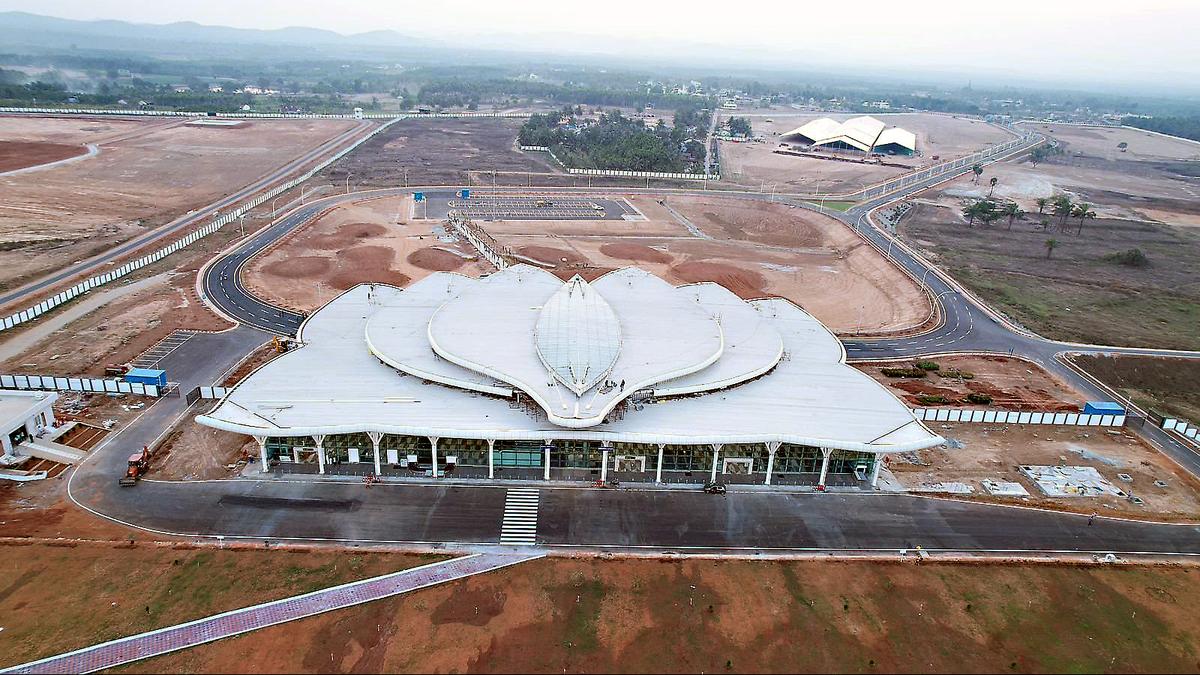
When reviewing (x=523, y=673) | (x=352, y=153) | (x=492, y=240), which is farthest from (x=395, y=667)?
(x=352, y=153)

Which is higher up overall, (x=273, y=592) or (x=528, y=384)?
(x=528, y=384)

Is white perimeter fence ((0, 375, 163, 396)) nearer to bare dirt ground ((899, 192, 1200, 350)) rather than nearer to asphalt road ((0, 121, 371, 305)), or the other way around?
asphalt road ((0, 121, 371, 305))

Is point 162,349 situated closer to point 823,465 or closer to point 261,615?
point 261,615

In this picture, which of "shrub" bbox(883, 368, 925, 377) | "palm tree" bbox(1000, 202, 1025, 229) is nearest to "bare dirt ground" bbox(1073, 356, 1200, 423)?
"shrub" bbox(883, 368, 925, 377)

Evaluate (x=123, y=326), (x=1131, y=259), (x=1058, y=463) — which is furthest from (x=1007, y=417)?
(x=123, y=326)

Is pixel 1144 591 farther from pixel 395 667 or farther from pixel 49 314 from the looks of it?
pixel 49 314

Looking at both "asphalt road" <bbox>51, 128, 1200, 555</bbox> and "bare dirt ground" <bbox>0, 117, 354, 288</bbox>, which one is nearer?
"asphalt road" <bbox>51, 128, 1200, 555</bbox>
